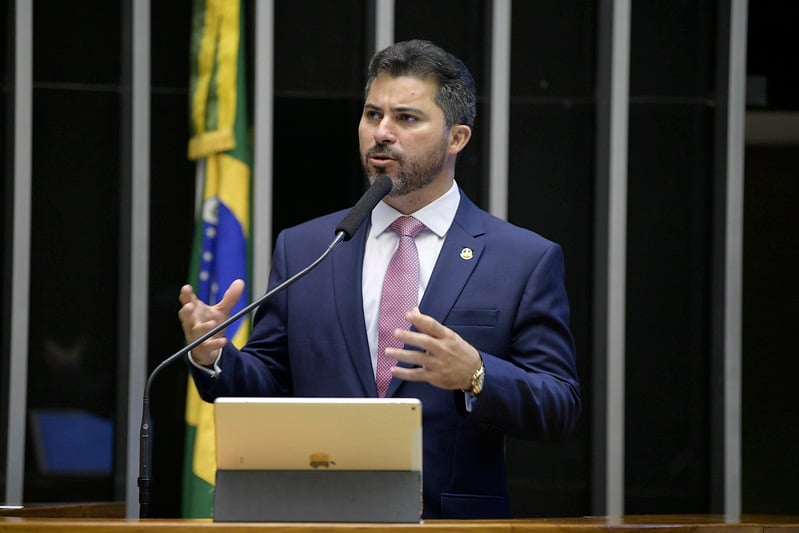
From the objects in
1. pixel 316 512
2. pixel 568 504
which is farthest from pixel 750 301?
pixel 316 512

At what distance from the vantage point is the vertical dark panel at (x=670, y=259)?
16.1 feet

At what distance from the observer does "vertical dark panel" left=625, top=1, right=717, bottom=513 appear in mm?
4895

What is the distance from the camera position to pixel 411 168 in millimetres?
2787

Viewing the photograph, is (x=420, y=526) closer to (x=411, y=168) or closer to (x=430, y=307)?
(x=430, y=307)

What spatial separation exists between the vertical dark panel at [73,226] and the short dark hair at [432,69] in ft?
7.19

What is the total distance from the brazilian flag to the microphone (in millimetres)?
1985

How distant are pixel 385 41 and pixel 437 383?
280 centimetres

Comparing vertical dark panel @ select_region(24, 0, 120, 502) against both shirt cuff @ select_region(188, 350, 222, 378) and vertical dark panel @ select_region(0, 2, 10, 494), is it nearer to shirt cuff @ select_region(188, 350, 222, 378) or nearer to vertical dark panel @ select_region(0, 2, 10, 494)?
vertical dark panel @ select_region(0, 2, 10, 494)

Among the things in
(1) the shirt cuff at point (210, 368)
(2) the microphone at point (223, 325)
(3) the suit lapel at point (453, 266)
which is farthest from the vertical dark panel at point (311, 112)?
(1) the shirt cuff at point (210, 368)

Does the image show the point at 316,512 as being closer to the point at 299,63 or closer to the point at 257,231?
the point at 257,231

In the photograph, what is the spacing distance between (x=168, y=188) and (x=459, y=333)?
243 cm

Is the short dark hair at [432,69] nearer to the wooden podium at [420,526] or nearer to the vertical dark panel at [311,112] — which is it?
the wooden podium at [420,526]

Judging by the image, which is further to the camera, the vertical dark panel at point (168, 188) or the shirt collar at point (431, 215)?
the vertical dark panel at point (168, 188)

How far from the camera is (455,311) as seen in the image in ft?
8.84
